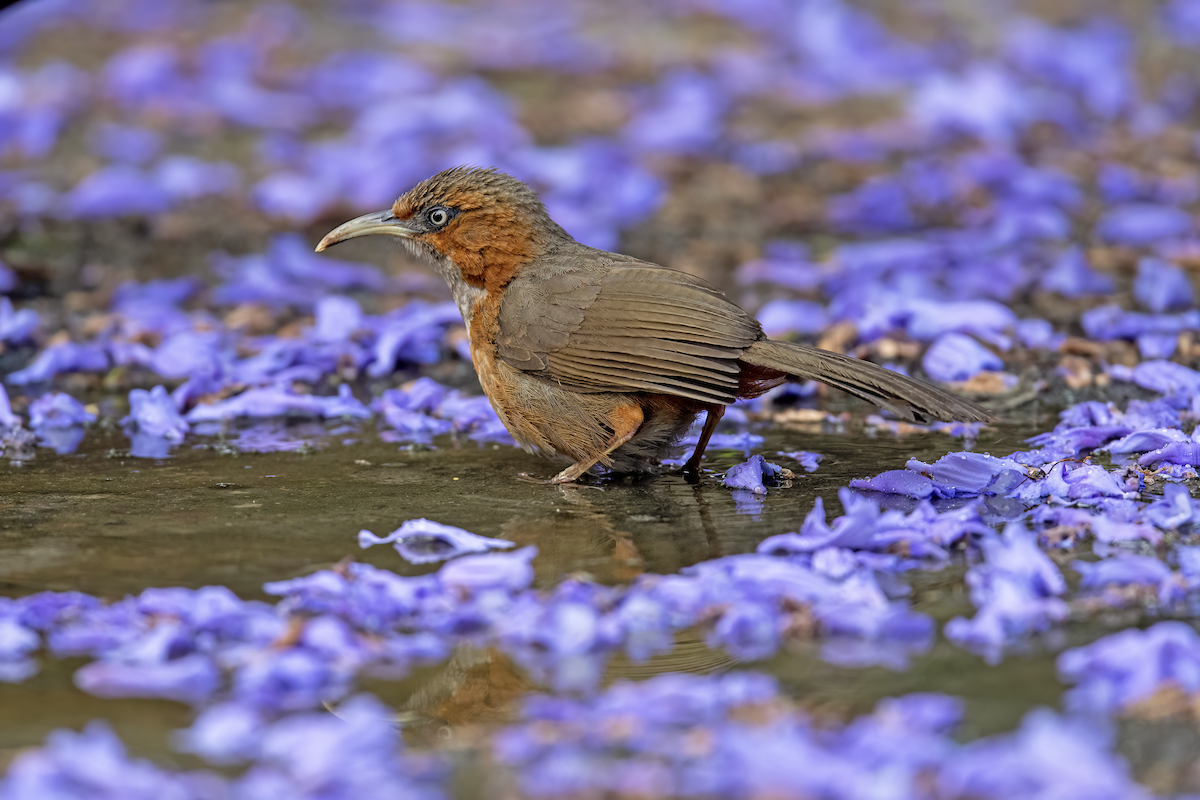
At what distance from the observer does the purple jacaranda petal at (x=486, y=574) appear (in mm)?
3660

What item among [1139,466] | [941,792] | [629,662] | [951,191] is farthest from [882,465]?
[951,191]

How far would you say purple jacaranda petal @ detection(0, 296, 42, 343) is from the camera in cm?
664

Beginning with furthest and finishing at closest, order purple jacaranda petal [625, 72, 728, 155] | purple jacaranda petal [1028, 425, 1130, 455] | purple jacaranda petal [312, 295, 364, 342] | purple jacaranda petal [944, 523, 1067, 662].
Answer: purple jacaranda petal [625, 72, 728, 155] < purple jacaranda petal [312, 295, 364, 342] < purple jacaranda petal [1028, 425, 1130, 455] < purple jacaranda petal [944, 523, 1067, 662]

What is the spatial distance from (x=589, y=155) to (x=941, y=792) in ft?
25.2

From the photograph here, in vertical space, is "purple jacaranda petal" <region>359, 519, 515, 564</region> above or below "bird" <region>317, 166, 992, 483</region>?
below

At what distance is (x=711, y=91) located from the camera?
37.8 feet

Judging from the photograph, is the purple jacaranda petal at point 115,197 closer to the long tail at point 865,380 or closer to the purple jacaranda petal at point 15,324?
the purple jacaranda petal at point 15,324

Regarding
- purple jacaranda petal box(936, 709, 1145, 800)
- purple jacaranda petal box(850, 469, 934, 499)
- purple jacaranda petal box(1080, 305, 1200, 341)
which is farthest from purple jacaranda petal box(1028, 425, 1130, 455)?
purple jacaranda petal box(936, 709, 1145, 800)

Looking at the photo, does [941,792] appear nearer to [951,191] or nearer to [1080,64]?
[951,191]

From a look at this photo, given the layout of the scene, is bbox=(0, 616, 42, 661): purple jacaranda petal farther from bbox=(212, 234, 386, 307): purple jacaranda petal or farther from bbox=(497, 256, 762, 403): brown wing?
bbox=(212, 234, 386, 307): purple jacaranda petal

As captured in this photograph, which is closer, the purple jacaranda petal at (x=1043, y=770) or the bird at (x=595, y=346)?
the purple jacaranda petal at (x=1043, y=770)

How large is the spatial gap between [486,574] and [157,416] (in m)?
2.43

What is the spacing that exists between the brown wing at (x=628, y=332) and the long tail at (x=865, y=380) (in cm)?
10

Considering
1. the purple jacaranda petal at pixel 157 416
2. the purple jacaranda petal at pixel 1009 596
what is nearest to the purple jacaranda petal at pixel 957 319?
the purple jacaranda petal at pixel 1009 596
